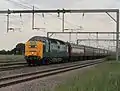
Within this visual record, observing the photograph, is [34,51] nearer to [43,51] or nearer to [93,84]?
[43,51]

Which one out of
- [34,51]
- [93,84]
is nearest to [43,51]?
[34,51]

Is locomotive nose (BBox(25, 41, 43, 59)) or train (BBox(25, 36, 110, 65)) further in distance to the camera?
train (BBox(25, 36, 110, 65))

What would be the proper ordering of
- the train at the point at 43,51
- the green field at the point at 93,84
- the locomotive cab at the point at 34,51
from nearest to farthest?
the green field at the point at 93,84
the locomotive cab at the point at 34,51
the train at the point at 43,51

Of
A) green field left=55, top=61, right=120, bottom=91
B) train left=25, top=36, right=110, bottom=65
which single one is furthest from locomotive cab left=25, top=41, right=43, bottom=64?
green field left=55, top=61, right=120, bottom=91

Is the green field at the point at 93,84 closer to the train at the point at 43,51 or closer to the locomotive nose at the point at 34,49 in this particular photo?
the locomotive nose at the point at 34,49

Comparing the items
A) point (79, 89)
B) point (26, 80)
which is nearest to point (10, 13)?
point (26, 80)

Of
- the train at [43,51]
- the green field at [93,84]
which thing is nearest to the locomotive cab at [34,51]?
the train at [43,51]

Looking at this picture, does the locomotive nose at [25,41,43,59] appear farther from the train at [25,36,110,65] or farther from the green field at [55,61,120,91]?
the green field at [55,61,120,91]

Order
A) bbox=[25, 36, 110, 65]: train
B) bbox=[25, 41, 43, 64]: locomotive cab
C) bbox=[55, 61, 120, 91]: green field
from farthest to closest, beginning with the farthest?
bbox=[25, 36, 110, 65]: train
bbox=[25, 41, 43, 64]: locomotive cab
bbox=[55, 61, 120, 91]: green field

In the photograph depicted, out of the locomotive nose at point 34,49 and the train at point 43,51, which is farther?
the train at point 43,51

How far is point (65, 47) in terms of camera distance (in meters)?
51.2

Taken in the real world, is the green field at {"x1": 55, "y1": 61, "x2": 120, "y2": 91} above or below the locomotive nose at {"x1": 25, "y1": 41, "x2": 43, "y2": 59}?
below

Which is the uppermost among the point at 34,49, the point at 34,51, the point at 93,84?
the point at 34,49

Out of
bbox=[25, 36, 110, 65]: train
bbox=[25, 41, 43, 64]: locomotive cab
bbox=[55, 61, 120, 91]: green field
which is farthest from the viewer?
bbox=[25, 36, 110, 65]: train
